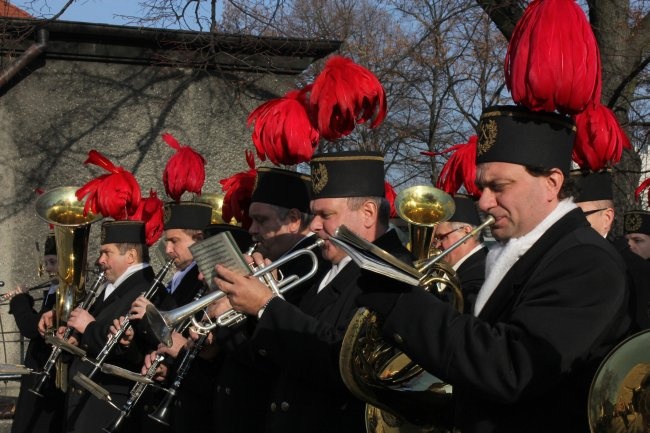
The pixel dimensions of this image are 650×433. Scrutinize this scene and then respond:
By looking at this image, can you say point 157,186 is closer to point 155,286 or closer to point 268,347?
point 155,286

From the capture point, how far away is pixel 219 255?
15.4ft

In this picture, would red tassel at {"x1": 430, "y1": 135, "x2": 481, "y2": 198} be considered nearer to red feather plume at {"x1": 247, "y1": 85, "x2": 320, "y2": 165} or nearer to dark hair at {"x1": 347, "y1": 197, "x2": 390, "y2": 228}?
red feather plume at {"x1": 247, "y1": 85, "x2": 320, "y2": 165}

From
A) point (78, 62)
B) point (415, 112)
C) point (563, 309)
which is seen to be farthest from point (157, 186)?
point (415, 112)

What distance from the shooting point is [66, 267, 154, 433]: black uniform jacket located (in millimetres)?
7246

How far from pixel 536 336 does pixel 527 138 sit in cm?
72

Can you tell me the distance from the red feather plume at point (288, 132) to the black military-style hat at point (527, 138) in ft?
7.27

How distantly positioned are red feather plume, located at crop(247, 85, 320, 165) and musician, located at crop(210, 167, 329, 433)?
0.61ft

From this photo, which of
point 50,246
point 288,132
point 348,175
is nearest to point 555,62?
point 348,175

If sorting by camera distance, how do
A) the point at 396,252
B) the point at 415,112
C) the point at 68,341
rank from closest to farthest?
the point at 396,252 < the point at 68,341 < the point at 415,112

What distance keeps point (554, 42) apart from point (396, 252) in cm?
130

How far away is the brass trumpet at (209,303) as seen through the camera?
480cm

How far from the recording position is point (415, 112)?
2478 centimetres

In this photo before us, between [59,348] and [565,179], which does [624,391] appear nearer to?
[565,179]

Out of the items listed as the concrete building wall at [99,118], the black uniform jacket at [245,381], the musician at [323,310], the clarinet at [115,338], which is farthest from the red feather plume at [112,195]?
the musician at [323,310]
